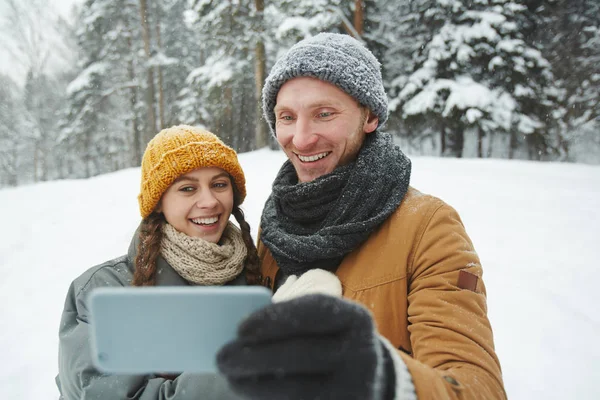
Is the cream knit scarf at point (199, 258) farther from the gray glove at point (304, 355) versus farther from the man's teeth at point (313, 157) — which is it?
the gray glove at point (304, 355)

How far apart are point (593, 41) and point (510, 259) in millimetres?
14041

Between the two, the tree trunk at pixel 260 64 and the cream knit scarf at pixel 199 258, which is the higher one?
the tree trunk at pixel 260 64

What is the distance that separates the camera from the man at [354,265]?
0.71 m

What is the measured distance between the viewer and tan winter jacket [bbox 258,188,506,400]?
3.75 ft

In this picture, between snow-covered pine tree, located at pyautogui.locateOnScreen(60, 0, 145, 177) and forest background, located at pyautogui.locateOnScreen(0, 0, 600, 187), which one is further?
snow-covered pine tree, located at pyautogui.locateOnScreen(60, 0, 145, 177)

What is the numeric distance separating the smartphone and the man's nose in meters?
1.06

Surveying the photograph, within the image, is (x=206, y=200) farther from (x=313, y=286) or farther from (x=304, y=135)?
(x=313, y=286)

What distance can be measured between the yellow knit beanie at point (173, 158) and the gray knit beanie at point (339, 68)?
521 mm

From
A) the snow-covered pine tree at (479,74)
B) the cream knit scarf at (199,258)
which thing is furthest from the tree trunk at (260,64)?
the cream knit scarf at (199,258)

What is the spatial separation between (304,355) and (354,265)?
2.96ft

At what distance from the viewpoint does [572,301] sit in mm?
4121

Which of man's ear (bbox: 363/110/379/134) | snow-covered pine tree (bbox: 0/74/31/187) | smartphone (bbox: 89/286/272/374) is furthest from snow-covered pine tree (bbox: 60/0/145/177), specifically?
smartphone (bbox: 89/286/272/374)

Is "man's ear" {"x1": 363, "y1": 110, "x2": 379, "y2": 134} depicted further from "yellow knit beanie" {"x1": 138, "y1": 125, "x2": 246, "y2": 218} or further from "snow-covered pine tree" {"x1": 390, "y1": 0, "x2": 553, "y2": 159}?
"snow-covered pine tree" {"x1": 390, "y1": 0, "x2": 553, "y2": 159}

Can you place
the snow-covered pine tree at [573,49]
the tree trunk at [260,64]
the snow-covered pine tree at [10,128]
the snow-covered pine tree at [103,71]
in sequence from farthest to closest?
the snow-covered pine tree at [10,128]
the snow-covered pine tree at [103,71]
the snow-covered pine tree at [573,49]
the tree trunk at [260,64]
